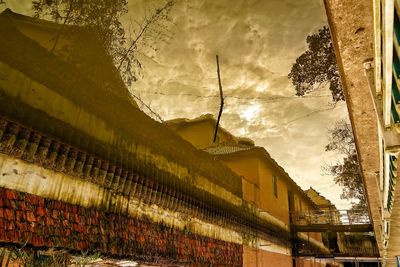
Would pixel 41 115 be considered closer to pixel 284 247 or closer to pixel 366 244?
pixel 284 247

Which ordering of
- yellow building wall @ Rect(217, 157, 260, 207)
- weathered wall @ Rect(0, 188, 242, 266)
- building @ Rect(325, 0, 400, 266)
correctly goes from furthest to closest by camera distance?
yellow building wall @ Rect(217, 157, 260, 207), weathered wall @ Rect(0, 188, 242, 266), building @ Rect(325, 0, 400, 266)

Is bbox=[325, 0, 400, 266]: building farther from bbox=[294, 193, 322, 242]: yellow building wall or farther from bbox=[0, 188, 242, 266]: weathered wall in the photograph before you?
bbox=[294, 193, 322, 242]: yellow building wall

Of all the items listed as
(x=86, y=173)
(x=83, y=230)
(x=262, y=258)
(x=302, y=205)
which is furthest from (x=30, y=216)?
(x=302, y=205)

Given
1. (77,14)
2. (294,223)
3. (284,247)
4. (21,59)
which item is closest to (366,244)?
(294,223)

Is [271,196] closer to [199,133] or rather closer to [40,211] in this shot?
[199,133]

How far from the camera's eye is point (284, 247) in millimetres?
16578

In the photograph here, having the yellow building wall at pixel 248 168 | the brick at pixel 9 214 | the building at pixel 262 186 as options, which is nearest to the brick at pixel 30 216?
the brick at pixel 9 214

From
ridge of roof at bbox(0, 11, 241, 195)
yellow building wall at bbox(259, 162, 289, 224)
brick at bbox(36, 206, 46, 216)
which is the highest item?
yellow building wall at bbox(259, 162, 289, 224)

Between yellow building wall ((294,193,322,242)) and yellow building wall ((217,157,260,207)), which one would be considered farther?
yellow building wall ((294,193,322,242))

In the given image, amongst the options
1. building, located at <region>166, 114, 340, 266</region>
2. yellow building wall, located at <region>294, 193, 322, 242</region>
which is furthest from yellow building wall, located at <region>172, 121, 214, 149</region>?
yellow building wall, located at <region>294, 193, 322, 242</region>

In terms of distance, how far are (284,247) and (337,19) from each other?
1557 centimetres

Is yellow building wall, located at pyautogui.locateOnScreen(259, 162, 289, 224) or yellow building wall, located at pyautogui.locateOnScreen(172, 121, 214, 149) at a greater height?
yellow building wall, located at pyautogui.locateOnScreen(172, 121, 214, 149)

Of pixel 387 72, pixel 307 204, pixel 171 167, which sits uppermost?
pixel 307 204

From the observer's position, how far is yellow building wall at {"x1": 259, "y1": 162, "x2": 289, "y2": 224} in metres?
15.7
